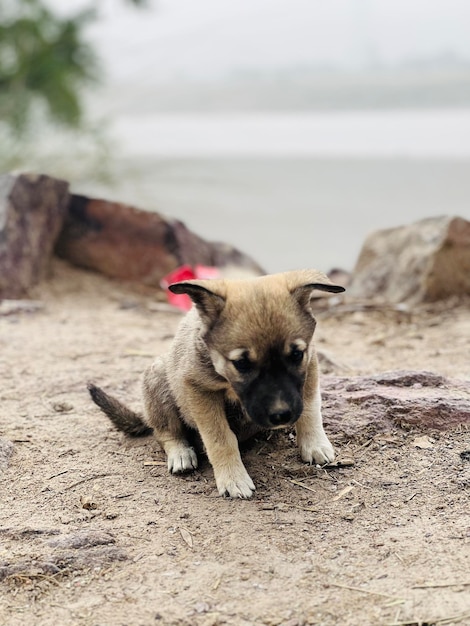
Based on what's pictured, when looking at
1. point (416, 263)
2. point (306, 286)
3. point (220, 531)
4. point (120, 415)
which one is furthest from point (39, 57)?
point (220, 531)

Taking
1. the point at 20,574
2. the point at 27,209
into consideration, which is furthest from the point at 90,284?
the point at 20,574

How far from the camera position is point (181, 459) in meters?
3.93

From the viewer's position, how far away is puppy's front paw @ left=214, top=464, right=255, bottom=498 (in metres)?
3.59

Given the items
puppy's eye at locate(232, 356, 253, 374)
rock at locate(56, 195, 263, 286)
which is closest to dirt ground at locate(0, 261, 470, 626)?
puppy's eye at locate(232, 356, 253, 374)

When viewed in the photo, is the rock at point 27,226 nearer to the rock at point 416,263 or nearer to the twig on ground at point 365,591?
the rock at point 416,263

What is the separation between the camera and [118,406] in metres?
4.29

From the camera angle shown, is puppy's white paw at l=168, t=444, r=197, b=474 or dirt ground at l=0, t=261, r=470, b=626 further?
puppy's white paw at l=168, t=444, r=197, b=474

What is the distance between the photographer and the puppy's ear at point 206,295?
353cm

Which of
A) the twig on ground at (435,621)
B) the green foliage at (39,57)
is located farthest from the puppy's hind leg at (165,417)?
the green foliage at (39,57)

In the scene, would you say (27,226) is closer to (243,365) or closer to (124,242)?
(124,242)

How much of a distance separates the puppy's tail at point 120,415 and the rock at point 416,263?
12.9 ft

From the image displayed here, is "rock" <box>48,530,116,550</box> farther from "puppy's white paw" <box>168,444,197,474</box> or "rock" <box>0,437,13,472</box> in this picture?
"rock" <box>0,437,13,472</box>

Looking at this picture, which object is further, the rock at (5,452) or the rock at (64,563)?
the rock at (5,452)

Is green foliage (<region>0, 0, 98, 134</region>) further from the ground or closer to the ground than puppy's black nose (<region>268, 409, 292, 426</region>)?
further from the ground
